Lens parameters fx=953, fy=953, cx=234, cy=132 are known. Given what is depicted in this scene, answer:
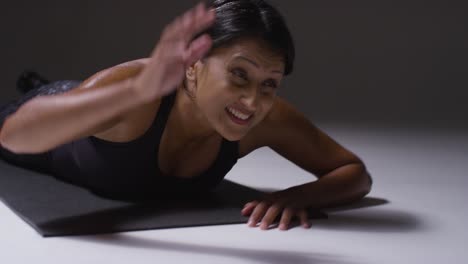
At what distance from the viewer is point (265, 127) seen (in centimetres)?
347

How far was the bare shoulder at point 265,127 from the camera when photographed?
11.4ft

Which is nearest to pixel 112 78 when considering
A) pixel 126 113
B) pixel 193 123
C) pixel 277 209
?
pixel 126 113

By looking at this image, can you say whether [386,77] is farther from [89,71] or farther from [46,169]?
[46,169]

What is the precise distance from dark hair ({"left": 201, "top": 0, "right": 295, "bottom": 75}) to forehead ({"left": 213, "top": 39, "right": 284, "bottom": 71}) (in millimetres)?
16

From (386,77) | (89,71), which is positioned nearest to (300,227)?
(89,71)

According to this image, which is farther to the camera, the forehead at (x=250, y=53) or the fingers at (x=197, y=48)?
the forehead at (x=250, y=53)

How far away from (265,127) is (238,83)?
1.64ft

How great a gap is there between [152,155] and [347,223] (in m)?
0.72

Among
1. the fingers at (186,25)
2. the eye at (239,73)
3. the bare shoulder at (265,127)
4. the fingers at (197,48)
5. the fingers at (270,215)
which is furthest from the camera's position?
the bare shoulder at (265,127)

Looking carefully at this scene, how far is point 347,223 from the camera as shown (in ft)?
11.0

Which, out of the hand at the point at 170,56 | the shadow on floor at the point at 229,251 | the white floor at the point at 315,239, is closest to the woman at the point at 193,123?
the hand at the point at 170,56

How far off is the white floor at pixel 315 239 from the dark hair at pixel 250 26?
611 millimetres

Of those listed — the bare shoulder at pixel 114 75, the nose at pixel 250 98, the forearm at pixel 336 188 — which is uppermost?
the bare shoulder at pixel 114 75

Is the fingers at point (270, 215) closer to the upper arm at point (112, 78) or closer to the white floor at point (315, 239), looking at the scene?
the white floor at point (315, 239)
